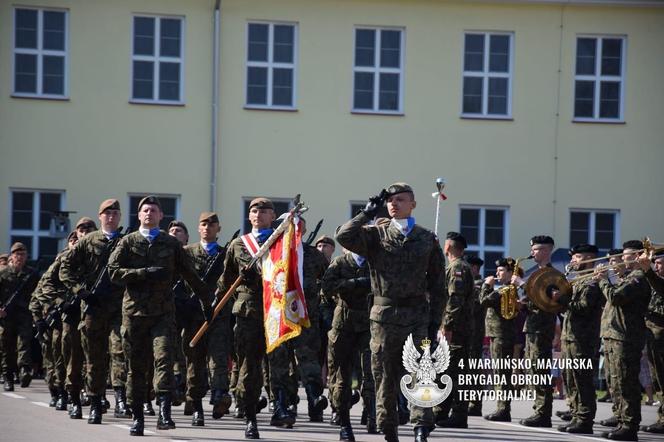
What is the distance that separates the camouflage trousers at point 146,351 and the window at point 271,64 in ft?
56.6

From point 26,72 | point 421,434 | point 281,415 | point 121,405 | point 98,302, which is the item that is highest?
point 26,72

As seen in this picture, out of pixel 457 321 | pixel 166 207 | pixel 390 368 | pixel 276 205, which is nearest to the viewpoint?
pixel 390 368

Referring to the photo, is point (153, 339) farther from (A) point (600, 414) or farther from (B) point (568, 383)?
(A) point (600, 414)

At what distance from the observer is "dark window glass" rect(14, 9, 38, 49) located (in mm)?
29703

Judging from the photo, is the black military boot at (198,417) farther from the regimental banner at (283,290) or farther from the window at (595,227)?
the window at (595,227)

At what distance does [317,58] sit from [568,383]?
53.5 feet

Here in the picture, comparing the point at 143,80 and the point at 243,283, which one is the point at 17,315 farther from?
the point at 143,80

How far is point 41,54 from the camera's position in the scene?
2992 cm

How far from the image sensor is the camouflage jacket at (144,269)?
1330cm

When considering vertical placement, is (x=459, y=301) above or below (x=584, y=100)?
below

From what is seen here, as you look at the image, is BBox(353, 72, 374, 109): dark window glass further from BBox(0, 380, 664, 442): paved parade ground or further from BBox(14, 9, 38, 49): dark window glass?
BBox(0, 380, 664, 442): paved parade ground

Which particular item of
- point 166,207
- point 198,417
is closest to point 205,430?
point 198,417

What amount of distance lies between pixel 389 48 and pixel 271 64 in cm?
266

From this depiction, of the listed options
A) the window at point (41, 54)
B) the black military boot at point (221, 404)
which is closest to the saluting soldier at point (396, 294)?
the black military boot at point (221, 404)
